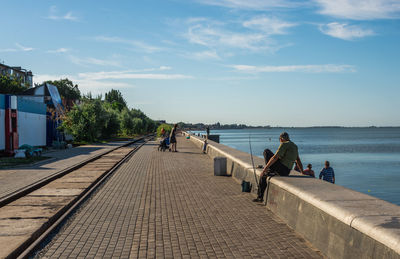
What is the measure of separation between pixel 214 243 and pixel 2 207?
5408 mm

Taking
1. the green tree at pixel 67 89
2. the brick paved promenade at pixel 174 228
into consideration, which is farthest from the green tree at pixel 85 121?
the green tree at pixel 67 89

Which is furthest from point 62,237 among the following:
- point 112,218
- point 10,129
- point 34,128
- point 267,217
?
point 34,128

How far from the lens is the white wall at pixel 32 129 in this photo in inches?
1009

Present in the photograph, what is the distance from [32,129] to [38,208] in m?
22.1

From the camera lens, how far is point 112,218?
23.6 ft

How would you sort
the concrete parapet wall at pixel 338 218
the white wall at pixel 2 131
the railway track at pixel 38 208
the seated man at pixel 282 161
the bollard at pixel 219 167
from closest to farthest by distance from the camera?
the concrete parapet wall at pixel 338 218 → the railway track at pixel 38 208 → the seated man at pixel 282 161 → the bollard at pixel 219 167 → the white wall at pixel 2 131

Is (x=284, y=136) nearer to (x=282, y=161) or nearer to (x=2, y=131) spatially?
(x=282, y=161)

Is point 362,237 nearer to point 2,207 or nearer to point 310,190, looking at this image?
point 310,190

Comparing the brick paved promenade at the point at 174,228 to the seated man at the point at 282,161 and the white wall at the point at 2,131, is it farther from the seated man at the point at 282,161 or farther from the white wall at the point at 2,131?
the white wall at the point at 2,131

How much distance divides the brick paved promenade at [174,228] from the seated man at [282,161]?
2.09ft

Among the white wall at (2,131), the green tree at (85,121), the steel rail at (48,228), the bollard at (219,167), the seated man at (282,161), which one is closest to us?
the steel rail at (48,228)

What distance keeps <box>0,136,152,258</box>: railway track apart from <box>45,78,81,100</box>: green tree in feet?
380

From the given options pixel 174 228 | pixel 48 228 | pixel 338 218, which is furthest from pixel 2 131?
pixel 338 218

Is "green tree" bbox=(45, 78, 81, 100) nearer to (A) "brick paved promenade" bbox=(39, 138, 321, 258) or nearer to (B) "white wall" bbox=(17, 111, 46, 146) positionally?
(B) "white wall" bbox=(17, 111, 46, 146)
